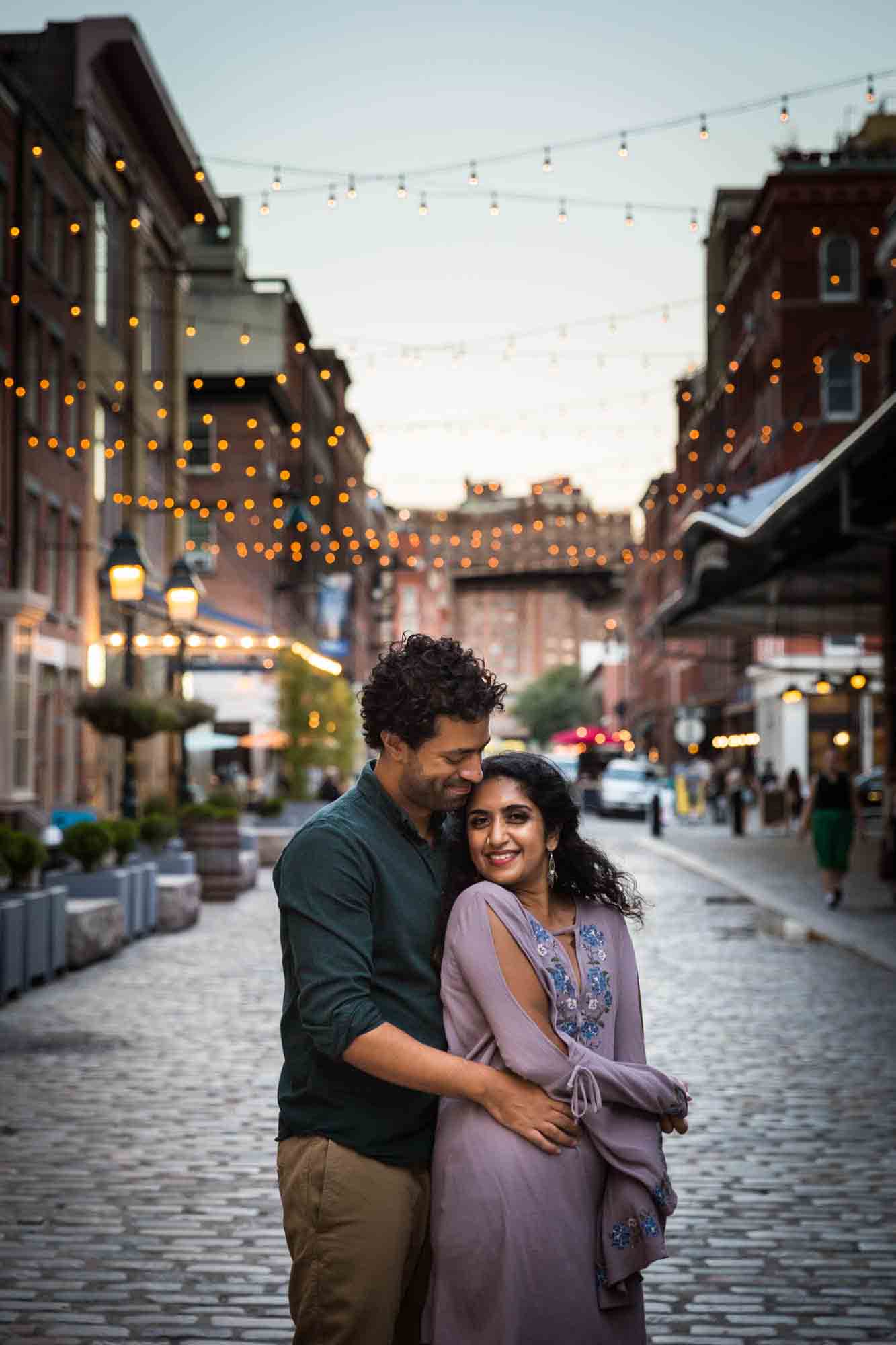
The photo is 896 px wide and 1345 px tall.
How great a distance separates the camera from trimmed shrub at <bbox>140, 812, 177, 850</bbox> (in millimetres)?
22266

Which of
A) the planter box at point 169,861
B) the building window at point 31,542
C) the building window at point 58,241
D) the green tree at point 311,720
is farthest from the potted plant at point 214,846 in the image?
the green tree at point 311,720

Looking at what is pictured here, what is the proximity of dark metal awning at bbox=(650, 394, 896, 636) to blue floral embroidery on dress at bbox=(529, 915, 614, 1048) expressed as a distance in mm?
14541

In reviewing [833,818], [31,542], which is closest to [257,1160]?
[833,818]

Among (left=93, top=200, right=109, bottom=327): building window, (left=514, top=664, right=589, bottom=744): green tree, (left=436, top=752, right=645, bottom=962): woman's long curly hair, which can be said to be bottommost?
(left=436, top=752, right=645, bottom=962): woman's long curly hair

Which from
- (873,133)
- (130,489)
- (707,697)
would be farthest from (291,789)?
(707,697)

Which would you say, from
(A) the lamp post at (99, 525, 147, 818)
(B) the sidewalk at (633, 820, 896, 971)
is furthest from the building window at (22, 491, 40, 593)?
(B) the sidewalk at (633, 820, 896, 971)

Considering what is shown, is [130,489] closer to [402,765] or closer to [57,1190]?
[57,1190]

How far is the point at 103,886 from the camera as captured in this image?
1839 cm

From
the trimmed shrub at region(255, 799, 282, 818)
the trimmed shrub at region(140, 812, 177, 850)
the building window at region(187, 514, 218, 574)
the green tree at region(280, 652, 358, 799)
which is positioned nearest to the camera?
the trimmed shrub at region(140, 812, 177, 850)

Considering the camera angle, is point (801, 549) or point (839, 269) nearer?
point (801, 549)

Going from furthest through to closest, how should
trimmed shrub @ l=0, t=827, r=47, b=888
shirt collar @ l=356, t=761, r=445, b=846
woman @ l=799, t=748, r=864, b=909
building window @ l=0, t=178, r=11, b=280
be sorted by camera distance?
building window @ l=0, t=178, r=11, b=280 < woman @ l=799, t=748, r=864, b=909 < trimmed shrub @ l=0, t=827, r=47, b=888 < shirt collar @ l=356, t=761, r=445, b=846

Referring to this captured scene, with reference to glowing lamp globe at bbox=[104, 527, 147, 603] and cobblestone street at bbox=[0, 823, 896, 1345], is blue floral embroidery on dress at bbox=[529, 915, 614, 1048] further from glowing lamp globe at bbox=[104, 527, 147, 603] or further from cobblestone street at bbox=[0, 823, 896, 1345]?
glowing lamp globe at bbox=[104, 527, 147, 603]

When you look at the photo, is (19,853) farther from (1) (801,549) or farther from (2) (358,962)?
(1) (801,549)

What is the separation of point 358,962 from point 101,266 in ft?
122
